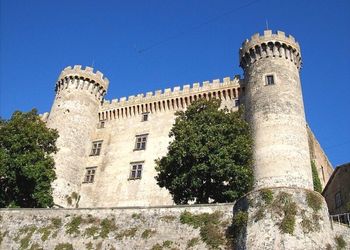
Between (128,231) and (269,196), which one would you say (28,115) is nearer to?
(128,231)

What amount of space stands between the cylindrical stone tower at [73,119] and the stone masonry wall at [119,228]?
441 inches

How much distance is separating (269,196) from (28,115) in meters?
22.2

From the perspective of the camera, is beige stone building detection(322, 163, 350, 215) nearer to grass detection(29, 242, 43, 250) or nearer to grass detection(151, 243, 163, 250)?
grass detection(151, 243, 163, 250)

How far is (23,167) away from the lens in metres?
31.4

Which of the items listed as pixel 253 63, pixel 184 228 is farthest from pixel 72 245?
pixel 253 63

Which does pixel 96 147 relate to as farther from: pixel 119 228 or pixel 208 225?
pixel 208 225

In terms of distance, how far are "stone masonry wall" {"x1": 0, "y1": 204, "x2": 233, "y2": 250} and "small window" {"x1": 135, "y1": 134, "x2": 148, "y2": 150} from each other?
15412 millimetres

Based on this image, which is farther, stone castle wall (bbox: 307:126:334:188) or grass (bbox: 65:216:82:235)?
stone castle wall (bbox: 307:126:334:188)

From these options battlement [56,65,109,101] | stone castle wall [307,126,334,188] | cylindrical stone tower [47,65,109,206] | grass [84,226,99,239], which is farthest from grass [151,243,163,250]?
battlement [56,65,109,101]

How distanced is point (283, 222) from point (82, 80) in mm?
31098

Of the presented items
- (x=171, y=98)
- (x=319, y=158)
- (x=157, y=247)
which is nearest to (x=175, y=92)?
(x=171, y=98)

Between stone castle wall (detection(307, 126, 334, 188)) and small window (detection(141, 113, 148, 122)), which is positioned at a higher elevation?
small window (detection(141, 113, 148, 122))

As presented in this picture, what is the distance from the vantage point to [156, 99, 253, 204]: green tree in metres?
28.0

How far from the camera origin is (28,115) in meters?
35.2
